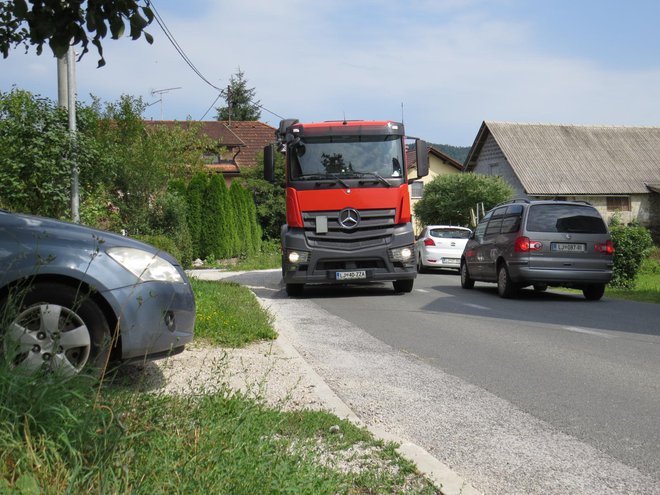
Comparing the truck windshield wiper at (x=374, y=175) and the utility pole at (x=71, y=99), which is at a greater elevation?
the utility pole at (x=71, y=99)

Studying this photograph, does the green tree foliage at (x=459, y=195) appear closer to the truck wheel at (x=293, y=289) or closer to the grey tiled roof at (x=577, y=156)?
the grey tiled roof at (x=577, y=156)

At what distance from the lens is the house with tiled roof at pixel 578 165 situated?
157 ft

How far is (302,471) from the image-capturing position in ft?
12.1

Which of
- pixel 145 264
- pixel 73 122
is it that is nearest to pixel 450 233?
pixel 73 122

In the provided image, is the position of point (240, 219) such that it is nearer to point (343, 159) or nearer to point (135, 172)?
point (135, 172)

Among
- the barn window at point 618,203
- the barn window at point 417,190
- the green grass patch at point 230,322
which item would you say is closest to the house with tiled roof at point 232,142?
the barn window at point 417,190

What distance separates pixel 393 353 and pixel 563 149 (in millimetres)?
44599

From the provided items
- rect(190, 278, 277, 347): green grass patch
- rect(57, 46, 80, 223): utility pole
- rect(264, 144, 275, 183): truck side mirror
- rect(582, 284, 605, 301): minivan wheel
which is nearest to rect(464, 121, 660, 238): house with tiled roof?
rect(582, 284, 605, 301): minivan wheel

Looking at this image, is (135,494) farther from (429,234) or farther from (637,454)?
(429,234)

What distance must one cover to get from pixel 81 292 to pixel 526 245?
11.3 m

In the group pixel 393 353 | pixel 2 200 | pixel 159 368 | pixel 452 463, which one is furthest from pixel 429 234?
pixel 452 463

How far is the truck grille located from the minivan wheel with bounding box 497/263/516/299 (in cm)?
239

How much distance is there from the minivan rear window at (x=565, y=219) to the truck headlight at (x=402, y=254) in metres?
2.33

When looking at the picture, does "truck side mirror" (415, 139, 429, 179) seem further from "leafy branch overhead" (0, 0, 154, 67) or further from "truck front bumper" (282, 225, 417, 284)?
"leafy branch overhead" (0, 0, 154, 67)
